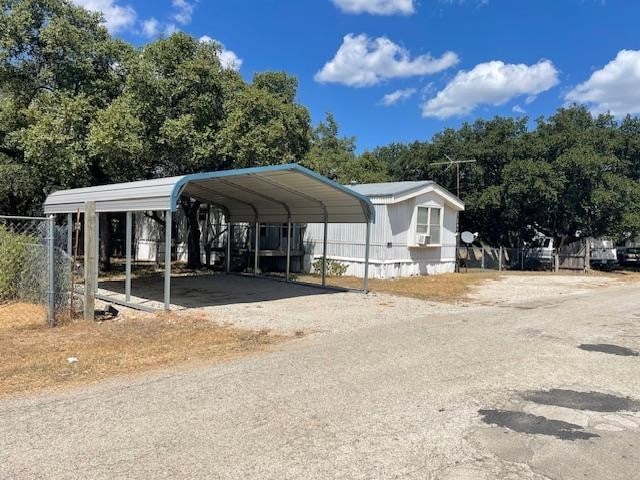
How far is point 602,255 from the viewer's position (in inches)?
1213

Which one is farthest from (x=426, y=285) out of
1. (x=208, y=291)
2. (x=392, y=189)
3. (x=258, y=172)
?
(x=258, y=172)

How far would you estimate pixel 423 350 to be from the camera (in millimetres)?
7418

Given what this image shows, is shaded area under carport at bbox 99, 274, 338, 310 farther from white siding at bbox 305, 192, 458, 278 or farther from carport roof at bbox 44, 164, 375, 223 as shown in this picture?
white siding at bbox 305, 192, 458, 278

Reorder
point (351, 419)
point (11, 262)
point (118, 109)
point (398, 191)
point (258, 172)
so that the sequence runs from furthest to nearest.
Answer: point (398, 191)
point (118, 109)
point (258, 172)
point (11, 262)
point (351, 419)

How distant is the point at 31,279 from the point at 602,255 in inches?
1187

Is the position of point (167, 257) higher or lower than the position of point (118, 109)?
lower

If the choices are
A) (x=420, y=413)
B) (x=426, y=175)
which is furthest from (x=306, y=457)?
(x=426, y=175)

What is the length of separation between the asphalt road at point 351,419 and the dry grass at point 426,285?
279 inches

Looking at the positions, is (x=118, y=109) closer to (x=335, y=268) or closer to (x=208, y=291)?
(x=208, y=291)

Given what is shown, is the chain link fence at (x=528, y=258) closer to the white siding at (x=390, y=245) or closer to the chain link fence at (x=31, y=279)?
the white siding at (x=390, y=245)

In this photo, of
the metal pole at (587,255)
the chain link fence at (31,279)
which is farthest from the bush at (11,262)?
the metal pole at (587,255)

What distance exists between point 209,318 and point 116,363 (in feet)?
11.4

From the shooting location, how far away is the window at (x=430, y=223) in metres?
20.8

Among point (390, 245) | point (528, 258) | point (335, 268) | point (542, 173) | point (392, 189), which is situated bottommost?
point (335, 268)
